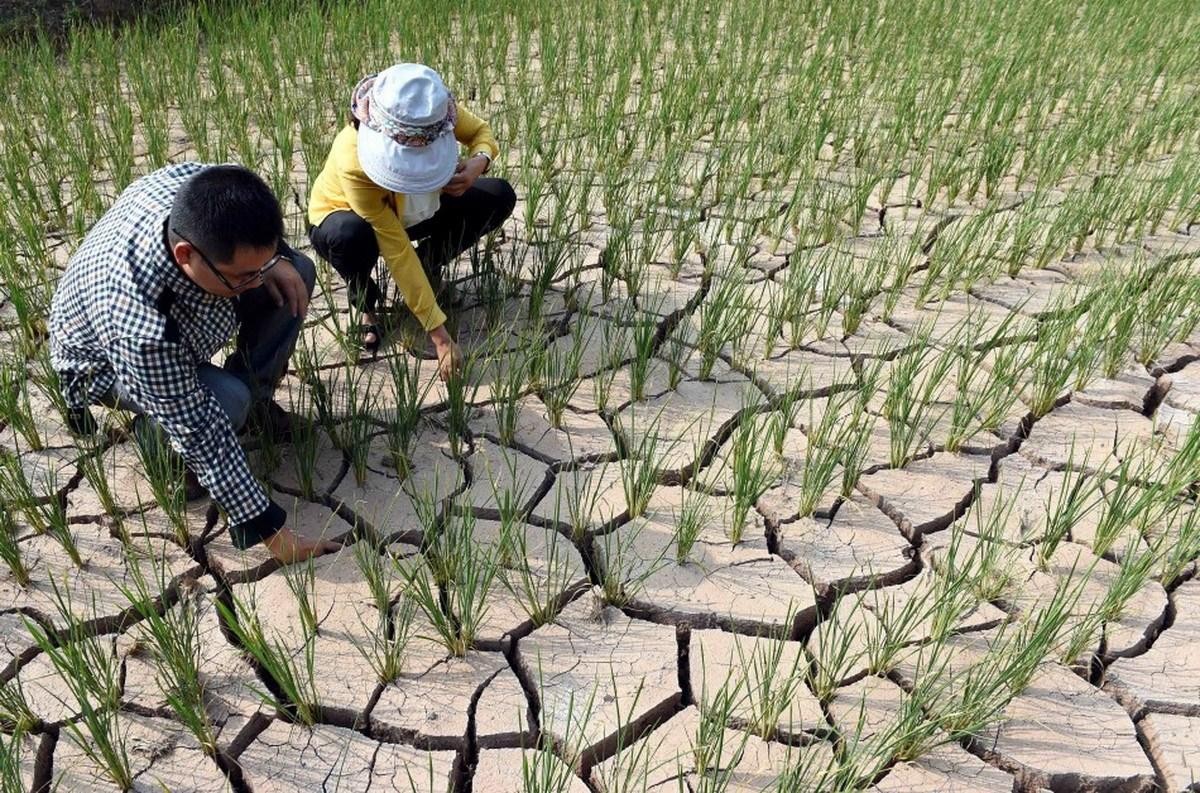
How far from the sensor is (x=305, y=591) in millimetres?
1960

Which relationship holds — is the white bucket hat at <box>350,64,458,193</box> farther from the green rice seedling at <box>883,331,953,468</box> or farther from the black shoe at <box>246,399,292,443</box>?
the green rice seedling at <box>883,331,953,468</box>

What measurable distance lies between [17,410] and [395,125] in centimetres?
111

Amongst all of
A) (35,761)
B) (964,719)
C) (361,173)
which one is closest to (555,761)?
(964,719)

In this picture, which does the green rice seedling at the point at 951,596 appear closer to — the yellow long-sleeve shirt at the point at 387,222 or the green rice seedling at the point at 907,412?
the green rice seedling at the point at 907,412

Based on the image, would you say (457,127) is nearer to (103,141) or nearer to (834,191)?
(834,191)

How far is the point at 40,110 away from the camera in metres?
3.95

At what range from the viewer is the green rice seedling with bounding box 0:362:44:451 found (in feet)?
7.38

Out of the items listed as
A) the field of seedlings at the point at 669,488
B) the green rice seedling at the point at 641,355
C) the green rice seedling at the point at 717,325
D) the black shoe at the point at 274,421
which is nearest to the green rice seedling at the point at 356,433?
the field of seedlings at the point at 669,488

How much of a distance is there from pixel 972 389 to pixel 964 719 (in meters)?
1.25

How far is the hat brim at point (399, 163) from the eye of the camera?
244cm

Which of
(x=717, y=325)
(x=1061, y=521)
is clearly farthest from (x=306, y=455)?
(x=1061, y=521)

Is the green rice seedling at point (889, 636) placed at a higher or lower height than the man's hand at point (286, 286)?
lower

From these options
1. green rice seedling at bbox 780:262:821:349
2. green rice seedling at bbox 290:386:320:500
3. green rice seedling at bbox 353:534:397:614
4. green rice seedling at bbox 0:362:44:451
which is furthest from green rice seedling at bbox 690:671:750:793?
green rice seedling at bbox 0:362:44:451

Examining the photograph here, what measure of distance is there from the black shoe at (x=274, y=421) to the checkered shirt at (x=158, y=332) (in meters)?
0.32
